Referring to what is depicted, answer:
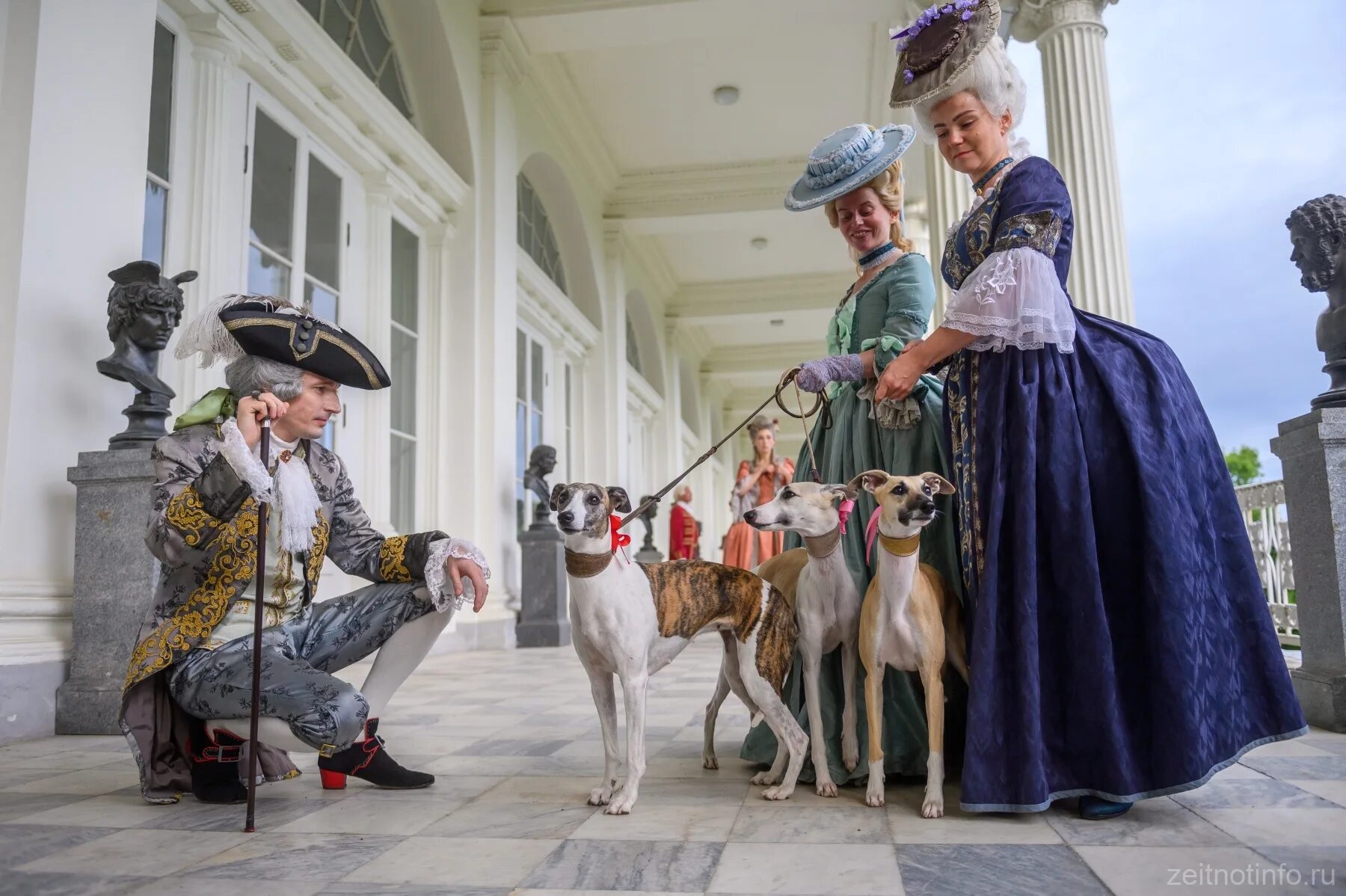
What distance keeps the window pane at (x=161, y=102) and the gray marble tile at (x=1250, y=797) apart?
485cm

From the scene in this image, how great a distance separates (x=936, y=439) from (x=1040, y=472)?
0.49 meters

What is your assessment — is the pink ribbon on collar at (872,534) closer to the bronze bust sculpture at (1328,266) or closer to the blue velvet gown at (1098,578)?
A: the blue velvet gown at (1098,578)

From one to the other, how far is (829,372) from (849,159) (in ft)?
2.05

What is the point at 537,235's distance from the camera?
10.8 metres

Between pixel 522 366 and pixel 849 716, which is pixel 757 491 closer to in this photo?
pixel 522 366

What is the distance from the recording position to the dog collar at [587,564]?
2.27 m

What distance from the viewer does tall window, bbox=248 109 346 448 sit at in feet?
17.6

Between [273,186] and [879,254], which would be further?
[273,186]

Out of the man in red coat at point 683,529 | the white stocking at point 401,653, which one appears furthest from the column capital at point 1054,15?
the white stocking at point 401,653

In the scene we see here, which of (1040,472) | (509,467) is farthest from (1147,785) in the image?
(509,467)

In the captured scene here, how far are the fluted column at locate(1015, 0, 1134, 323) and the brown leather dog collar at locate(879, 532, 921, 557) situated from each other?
508cm

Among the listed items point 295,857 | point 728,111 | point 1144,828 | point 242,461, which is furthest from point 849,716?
point 728,111

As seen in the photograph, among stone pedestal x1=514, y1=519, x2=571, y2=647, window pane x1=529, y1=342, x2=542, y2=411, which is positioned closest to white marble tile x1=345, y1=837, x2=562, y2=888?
stone pedestal x1=514, y1=519, x2=571, y2=647

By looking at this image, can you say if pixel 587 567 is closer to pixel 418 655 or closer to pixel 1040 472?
pixel 418 655
